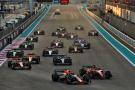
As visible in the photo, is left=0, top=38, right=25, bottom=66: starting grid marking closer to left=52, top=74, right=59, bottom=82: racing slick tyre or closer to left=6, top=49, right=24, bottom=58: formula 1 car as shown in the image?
left=6, top=49, right=24, bottom=58: formula 1 car

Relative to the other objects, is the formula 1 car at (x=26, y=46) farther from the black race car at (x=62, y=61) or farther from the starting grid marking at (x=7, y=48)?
the black race car at (x=62, y=61)

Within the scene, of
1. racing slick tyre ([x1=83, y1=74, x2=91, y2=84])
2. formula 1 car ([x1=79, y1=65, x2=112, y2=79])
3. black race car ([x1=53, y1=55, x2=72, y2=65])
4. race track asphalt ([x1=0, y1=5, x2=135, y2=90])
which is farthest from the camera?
black race car ([x1=53, y1=55, x2=72, y2=65])

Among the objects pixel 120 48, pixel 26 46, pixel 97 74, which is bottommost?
pixel 120 48

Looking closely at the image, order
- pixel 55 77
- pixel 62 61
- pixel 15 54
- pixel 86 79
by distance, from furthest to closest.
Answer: pixel 15 54
pixel 62 61
pixel 55 77
pixel 86 79

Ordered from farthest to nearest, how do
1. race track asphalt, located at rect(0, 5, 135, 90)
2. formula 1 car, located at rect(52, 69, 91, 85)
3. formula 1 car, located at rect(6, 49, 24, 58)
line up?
formula 1 car, located at rect(6, 49, 24, 58) → formula 1 car, located at rect(52, 69, 91, 85) → race track asphalt, located at rect(0, 5, 135, 90)

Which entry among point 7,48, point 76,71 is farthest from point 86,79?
point 7,48

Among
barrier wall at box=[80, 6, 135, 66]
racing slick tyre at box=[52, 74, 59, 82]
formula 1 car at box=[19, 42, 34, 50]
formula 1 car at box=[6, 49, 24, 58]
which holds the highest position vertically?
racing slick tyre at box=[52, 74, 59, 82]

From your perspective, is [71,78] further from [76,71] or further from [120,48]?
[120,48]

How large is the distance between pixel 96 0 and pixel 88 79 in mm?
162822

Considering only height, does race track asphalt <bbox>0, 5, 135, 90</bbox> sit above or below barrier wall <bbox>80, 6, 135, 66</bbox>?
above

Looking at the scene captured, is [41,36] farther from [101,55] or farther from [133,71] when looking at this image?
[133,71]

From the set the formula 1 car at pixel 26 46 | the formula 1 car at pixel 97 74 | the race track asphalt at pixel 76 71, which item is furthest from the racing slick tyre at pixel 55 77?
the formula 1 car at pixel 26 46

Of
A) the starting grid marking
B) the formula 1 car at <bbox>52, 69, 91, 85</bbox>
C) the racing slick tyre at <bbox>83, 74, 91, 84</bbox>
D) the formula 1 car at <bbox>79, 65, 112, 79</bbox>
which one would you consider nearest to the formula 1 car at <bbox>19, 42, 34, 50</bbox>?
the starting grid marking

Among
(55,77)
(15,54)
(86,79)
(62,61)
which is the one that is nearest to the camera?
(86,79)
